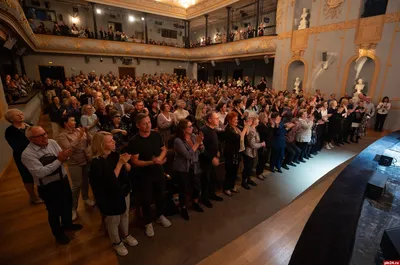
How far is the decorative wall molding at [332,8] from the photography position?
936cm

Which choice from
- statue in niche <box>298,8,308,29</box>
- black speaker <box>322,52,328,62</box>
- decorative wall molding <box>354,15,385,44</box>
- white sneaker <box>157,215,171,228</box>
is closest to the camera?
white sneaker <box>157,215,171,228</box>

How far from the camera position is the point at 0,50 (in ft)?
31.3

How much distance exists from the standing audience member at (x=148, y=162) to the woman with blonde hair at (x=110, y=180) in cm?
25

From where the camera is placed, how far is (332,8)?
958cm

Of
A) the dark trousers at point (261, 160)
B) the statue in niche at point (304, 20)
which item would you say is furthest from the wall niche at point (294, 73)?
the dark trousers at point (261, 160)

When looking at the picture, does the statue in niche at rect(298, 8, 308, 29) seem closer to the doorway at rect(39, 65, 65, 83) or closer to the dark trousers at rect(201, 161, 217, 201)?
the dark trousers at rect(201, 161, 217, 201)

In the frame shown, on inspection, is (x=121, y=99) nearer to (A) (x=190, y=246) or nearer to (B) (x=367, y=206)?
(A) (x=190, y=246)

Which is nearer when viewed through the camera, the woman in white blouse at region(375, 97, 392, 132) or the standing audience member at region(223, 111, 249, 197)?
Result: the standing audience member at region(223, 111, 249, 197)

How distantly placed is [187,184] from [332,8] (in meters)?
11.7

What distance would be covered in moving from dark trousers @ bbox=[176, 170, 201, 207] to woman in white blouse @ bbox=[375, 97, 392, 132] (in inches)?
360

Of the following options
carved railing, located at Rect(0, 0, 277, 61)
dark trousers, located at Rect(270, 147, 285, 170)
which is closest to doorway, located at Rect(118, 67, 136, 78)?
carved railing, located at Rect(0, 0, 277, 61)

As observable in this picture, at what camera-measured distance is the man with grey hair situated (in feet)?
7.02

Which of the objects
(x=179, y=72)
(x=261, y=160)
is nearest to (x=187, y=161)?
(x=261, y=160)

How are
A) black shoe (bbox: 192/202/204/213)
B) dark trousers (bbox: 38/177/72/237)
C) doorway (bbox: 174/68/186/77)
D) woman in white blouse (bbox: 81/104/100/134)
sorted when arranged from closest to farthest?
1. dark trousers (bbox: 38/177/72/237)
2. black shoe (bbox: 192/202/204/213)
3. woman in white blouse (bbox: 81/104/100/134)
4. doorway (bbox: 174/68/186/77)
